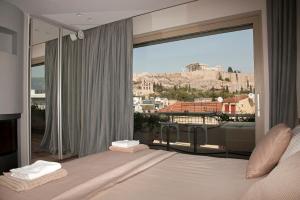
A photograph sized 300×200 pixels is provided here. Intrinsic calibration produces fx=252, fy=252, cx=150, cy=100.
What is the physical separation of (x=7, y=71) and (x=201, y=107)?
2.66 meters

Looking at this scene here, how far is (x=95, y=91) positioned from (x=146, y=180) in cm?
298

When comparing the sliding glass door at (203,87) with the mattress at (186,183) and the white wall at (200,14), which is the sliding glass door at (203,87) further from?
the mattress at (186,183)

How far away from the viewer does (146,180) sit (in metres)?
1.65

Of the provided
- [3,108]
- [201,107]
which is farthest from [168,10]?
[3,108]

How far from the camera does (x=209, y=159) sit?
7.41 ft

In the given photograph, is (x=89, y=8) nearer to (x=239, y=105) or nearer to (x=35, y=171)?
(x=239, y=105)

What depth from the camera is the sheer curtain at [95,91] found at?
4.11 m

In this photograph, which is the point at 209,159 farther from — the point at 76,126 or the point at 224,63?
the point at 76,126

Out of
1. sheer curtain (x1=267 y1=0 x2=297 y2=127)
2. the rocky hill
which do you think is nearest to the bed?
sheer curtain (x1=267 y1=0 x2=297 y2=127)

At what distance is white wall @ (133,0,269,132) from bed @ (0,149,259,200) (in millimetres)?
1558

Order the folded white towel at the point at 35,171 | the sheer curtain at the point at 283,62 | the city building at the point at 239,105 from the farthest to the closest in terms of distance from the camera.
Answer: the city building at the point at 239,105, the sheer curtain at the point at 283,62, the folded white towel at the point at 35,171

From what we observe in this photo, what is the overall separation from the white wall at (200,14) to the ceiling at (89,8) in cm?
33

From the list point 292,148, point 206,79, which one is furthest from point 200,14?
point 292,148

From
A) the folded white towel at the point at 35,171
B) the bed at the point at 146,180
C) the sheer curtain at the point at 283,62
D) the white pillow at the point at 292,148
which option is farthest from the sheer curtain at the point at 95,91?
the white pillow at the point at 292,148
